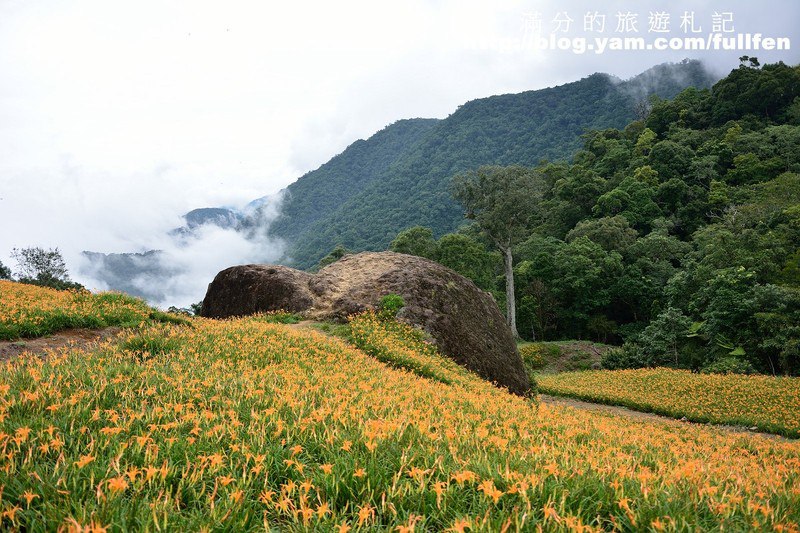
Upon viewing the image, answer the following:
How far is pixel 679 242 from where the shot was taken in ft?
156

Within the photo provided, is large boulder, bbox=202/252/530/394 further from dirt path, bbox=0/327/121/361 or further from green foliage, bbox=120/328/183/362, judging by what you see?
green foliage, bbox=120/328/183/362

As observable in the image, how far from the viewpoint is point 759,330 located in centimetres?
2389

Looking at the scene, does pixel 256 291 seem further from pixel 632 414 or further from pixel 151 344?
pixel 632 414

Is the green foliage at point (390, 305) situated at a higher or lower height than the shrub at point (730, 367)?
higher

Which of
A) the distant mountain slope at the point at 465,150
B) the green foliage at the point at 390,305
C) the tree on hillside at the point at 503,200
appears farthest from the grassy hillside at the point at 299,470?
the distant mountain slope at the point at 465,150

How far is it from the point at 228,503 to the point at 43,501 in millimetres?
957

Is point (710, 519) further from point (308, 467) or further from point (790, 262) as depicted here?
point (790, 262)

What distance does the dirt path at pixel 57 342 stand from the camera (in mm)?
7523

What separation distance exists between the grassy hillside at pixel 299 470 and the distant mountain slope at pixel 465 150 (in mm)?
85540

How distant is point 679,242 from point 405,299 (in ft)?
151

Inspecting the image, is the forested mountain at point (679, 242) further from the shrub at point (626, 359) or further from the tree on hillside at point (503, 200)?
the tree on hillside at point (503, 200)

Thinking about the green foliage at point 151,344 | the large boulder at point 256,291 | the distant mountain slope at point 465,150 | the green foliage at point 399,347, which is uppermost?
the distant mountain slope at point 465,150

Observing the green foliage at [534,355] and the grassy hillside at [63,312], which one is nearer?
the grassy hillside at [63,312]

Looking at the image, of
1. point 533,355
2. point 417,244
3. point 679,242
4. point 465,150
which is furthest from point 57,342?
point 465,150
